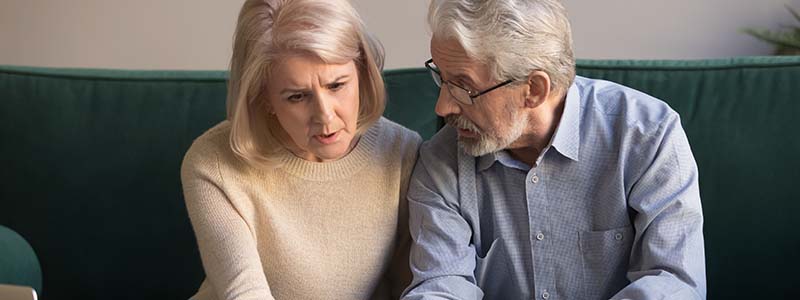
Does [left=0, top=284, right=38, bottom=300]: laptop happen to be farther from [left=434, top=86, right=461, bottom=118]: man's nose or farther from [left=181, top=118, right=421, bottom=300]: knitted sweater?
[left=434, top=86, right=461, bottom=118]: man's nose

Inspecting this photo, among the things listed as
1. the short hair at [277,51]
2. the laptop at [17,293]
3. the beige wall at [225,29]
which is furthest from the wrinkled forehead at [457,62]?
the beige wall at [225,29]

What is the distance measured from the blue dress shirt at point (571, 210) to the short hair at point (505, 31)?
133 millimetres

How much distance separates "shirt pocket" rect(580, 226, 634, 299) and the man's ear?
24cm

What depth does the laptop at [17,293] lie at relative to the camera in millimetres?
1169

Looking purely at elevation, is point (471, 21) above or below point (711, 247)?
above

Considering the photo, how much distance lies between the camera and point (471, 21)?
1704 mm

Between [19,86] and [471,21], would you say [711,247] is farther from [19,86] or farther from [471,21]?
[19,86]

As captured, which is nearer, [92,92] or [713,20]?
[92,92]

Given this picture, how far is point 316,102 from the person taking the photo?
174 cm

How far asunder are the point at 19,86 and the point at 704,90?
1428mm

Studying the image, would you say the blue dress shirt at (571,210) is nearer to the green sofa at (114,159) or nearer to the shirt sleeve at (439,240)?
the shirt sleeve at (439,240)

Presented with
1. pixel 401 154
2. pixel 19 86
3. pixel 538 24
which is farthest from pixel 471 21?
pixel 19 86

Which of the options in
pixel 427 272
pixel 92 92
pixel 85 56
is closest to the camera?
pixel 427 272

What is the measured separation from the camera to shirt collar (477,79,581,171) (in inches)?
70.9
